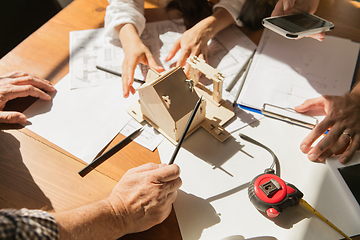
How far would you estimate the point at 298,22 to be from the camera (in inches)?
34.4

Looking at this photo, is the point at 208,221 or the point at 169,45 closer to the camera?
the point at 208,221

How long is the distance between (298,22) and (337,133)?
40cm

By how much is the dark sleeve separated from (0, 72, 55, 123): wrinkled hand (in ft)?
1.59

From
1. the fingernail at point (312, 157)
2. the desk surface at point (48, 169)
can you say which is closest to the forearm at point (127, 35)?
the desk surface at point (48, 169)

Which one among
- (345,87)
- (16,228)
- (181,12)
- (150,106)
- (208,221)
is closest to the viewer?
(16,228)

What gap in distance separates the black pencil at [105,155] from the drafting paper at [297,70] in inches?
16.6

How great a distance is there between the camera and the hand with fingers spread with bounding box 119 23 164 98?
0.94 metres

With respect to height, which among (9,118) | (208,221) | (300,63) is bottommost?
(208,221)

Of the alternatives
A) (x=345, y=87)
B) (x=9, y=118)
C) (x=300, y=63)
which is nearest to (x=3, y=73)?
(x=9, y=118)

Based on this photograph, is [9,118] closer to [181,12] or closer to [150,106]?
[150,106]

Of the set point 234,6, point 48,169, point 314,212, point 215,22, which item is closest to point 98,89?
point 48,169

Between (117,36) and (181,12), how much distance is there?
346 mm

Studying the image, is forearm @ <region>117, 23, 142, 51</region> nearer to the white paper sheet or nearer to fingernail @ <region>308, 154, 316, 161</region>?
the white paper sheet

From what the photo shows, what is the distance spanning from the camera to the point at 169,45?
3.67 ft
